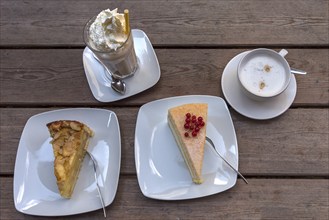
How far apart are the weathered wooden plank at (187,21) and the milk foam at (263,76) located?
13cm

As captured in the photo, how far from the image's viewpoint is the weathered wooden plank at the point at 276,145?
1.23 meters

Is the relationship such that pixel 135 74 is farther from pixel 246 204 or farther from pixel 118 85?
pixel 246 204

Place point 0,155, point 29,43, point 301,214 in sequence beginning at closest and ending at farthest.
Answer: point 301,214, point 0,155, point 29,43

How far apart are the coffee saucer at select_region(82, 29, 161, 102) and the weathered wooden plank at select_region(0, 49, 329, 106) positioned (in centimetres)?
3

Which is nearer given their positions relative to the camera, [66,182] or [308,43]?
[66,182]

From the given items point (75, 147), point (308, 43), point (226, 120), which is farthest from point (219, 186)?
point (308, 43)

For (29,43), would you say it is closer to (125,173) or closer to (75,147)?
(75,147)

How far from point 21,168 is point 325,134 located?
1066mm

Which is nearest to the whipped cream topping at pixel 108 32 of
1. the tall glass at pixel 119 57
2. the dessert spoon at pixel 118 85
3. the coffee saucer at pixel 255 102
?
the tall glass at pixel 119 57

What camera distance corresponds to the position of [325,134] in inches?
49.2

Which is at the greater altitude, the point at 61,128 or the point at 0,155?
the point at 61,128

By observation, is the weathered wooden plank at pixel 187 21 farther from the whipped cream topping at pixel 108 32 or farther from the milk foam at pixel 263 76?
the whipped cream topping at pixel 108 32

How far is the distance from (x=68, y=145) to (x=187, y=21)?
2.14ft

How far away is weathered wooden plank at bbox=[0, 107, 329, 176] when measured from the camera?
1.23m
